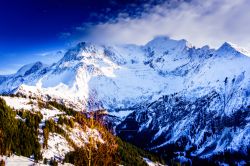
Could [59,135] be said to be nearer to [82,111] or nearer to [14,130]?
[14,130]

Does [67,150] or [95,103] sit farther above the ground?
[95,103]

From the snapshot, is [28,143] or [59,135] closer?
[28,143]

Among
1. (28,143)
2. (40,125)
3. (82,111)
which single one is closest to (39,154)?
(28,143)

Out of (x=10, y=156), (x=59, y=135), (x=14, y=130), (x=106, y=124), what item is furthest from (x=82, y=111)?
(x=59, y=135)

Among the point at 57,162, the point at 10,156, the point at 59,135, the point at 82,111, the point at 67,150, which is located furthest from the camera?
the point at 59,135

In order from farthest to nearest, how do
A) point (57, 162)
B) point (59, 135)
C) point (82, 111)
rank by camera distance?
point (59, 135) → point (57, 162) → point (82, 111)

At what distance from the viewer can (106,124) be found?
4350cm

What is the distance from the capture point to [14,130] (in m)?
171

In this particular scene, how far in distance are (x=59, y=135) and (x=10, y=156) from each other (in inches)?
1856

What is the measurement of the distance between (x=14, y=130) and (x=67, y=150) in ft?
78.1

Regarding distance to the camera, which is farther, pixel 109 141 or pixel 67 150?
pixel 67 150

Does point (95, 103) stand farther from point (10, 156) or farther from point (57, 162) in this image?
point (57, 162)

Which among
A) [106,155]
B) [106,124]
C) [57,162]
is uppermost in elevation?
[106,124]

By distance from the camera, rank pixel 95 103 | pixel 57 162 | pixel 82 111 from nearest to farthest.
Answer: pixel 95 103, pixel 82 111, pixel 57 162
